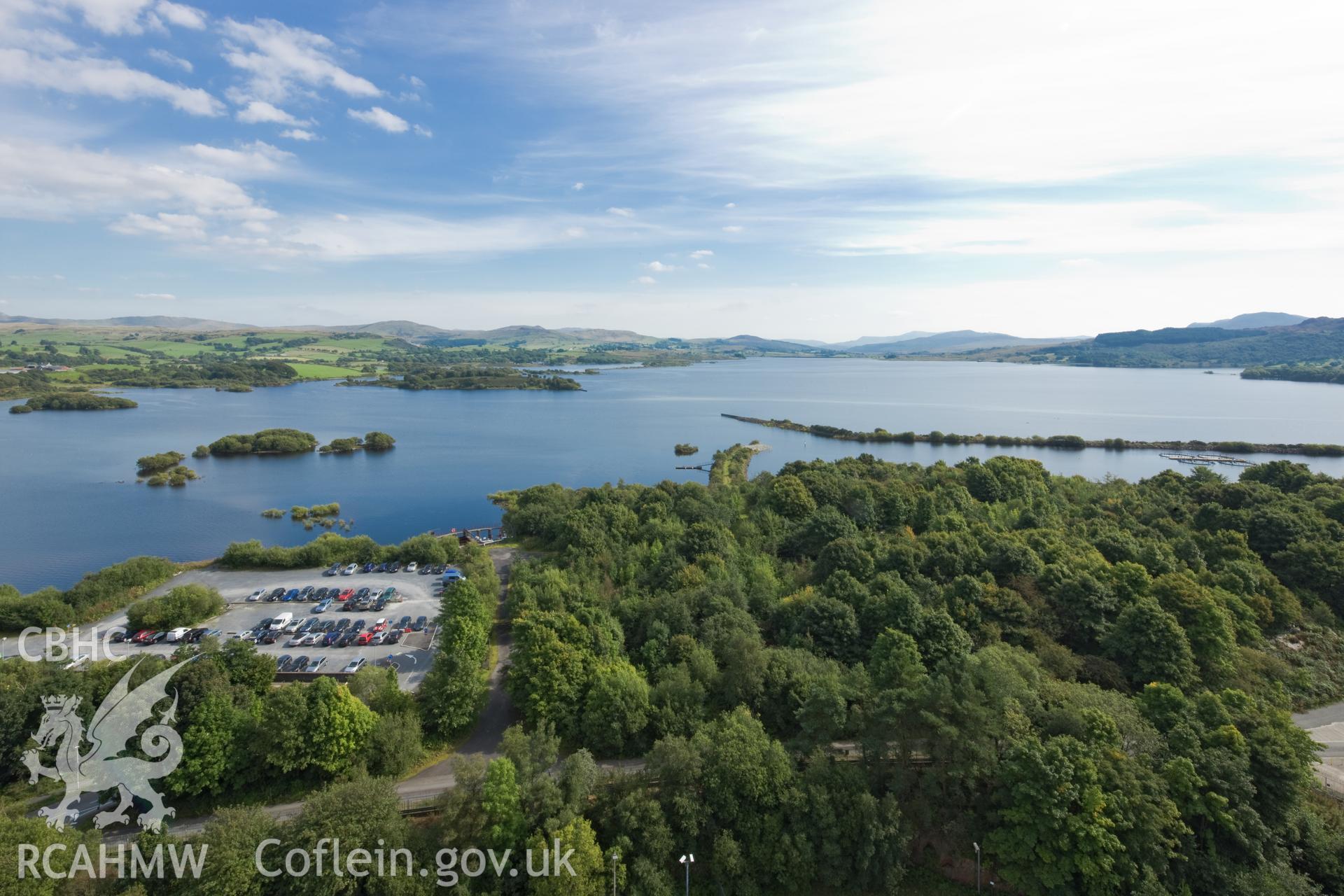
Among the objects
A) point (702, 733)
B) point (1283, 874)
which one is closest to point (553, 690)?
point (702, 733)

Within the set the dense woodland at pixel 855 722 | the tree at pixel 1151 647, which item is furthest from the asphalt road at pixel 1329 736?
the tree at pixel 1151 647

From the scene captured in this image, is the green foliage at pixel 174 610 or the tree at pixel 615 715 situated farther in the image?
the green foliage at pixel 174 610

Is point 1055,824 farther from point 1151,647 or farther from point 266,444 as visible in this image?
point 266,444

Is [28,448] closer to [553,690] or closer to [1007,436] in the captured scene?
[553,690]

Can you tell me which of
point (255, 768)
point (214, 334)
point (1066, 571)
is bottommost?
point (255, 768)

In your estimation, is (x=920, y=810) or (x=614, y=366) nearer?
(x=920, y=810)

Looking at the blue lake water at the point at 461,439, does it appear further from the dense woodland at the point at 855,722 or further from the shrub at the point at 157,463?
the dense woodland at the point at 855,722

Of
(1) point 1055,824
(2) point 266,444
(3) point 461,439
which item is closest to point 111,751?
(1) point 1055,824
